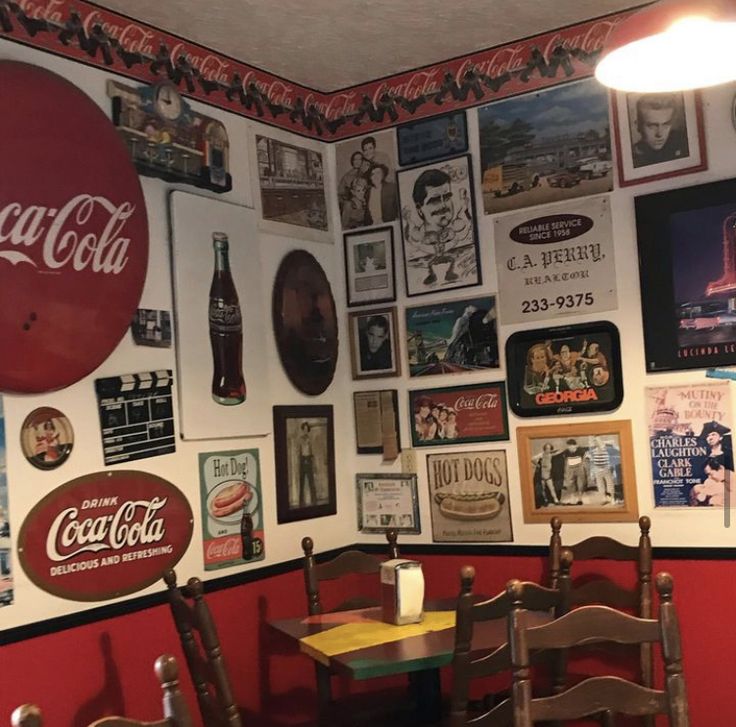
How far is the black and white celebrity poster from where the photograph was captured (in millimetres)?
3410

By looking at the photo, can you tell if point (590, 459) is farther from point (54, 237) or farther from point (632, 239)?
point (54, 237)

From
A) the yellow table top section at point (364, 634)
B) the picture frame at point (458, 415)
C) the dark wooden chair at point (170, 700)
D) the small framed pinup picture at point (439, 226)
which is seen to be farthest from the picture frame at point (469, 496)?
the dark wooden chair at point (170, 700)

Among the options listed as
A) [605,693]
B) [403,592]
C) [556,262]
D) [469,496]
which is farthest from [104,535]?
[556,262]

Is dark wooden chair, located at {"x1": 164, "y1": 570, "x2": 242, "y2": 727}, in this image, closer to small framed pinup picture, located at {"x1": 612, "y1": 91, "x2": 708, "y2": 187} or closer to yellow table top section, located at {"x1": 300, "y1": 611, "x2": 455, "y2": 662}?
yellow table top section, located at {"x1": 300, "y1": 611, "x2": 455, "y2": 662}

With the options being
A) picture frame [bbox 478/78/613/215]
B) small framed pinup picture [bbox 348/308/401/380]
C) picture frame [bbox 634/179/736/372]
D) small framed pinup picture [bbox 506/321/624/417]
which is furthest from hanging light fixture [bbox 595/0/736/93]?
small framed pinup picture [bbox 348/308/401/380]

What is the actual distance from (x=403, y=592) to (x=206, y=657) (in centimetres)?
67

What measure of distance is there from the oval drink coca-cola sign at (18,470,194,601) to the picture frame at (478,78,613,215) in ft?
5.57

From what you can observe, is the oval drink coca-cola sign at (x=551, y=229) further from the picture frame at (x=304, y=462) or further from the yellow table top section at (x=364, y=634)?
the yellow table top section at (x=364, y=634)

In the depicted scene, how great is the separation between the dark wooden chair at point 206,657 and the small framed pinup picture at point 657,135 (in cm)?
209

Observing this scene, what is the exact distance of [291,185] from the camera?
3791 mm

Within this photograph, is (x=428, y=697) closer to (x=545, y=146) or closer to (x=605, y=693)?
(x=605, y=693)

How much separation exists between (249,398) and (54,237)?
991 millimetres

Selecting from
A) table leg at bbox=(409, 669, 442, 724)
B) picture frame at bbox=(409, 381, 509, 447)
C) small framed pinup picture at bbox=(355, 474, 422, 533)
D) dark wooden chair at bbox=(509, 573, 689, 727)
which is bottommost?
table leg at bbox=(409, 669, 442, 724)

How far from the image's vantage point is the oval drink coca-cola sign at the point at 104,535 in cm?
269
